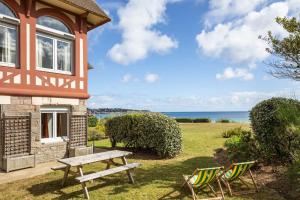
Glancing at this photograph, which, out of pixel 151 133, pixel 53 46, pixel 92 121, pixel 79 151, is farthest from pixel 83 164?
pixel 92 121

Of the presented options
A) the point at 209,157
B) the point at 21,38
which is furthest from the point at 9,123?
the point at 209,157

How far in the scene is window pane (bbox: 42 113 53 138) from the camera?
10.8 meters

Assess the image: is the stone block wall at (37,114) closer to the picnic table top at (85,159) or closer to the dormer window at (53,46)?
the dormer window at (53,46)

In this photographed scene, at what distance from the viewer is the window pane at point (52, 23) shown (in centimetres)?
1059

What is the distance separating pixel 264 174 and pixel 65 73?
858 centimetres

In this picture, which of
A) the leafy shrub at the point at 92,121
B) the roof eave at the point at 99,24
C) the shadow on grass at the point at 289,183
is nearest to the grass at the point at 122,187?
the shadow on grass at the point at 289,183

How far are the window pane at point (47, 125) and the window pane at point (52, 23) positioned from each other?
3622 millimetres

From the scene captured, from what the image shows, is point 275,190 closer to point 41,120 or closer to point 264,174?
point 264,174

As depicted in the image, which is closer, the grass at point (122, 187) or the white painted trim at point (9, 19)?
the grass at point (122, 187)

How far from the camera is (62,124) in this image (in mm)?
11477

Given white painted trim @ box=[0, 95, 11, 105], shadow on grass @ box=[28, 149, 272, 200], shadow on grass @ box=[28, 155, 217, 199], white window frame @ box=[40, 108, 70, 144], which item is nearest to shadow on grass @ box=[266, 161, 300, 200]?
shadow on grass @ box=[28, 149, 272, 200]

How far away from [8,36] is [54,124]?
3.81m

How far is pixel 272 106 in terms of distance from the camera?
931cm

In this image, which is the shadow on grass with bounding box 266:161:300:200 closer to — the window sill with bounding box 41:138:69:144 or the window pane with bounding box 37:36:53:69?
the window sill with bounding box 41:138:69:144
